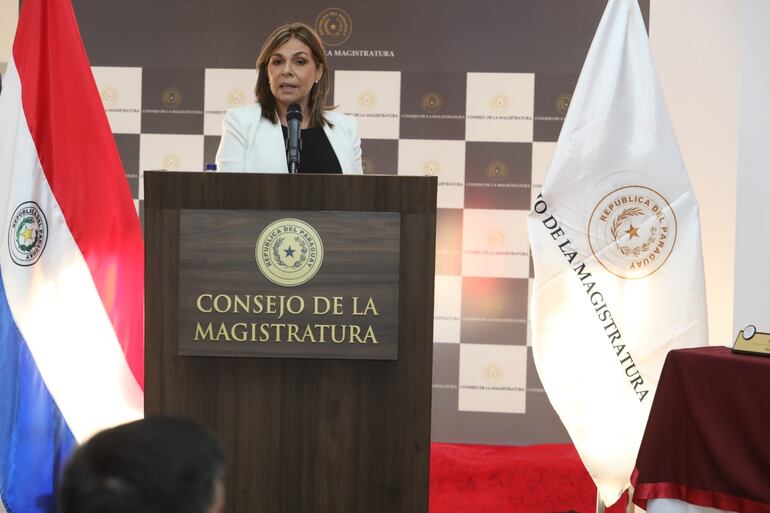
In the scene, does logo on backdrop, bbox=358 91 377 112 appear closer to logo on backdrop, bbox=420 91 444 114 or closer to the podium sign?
logo on backdrop, bbox=420 91 444 114

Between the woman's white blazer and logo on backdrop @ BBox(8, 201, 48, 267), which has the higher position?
the woman's white blazer

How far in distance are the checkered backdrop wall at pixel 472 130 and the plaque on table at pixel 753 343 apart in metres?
1.70

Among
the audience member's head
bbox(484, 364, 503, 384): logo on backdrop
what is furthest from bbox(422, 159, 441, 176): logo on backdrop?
the audience member's head

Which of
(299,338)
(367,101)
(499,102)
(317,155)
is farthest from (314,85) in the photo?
(499,102)

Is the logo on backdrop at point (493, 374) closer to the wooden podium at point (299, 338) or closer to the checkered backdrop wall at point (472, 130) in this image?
the checkered backdrop wall at point (472, 130)

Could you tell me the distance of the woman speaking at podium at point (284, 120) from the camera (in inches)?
93.0

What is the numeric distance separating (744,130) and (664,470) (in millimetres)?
2181

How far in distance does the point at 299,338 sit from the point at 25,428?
3.87ft

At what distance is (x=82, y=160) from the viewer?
2668 mm

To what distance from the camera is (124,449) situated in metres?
0.76

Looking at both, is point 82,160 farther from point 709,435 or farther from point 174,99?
point 709,435

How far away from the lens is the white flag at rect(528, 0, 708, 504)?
289 cm

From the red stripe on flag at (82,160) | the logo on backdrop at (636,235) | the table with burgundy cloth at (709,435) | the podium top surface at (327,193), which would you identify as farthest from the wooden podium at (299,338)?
the logo on backdrop at (636,235)

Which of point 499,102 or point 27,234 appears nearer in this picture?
point 27,234
